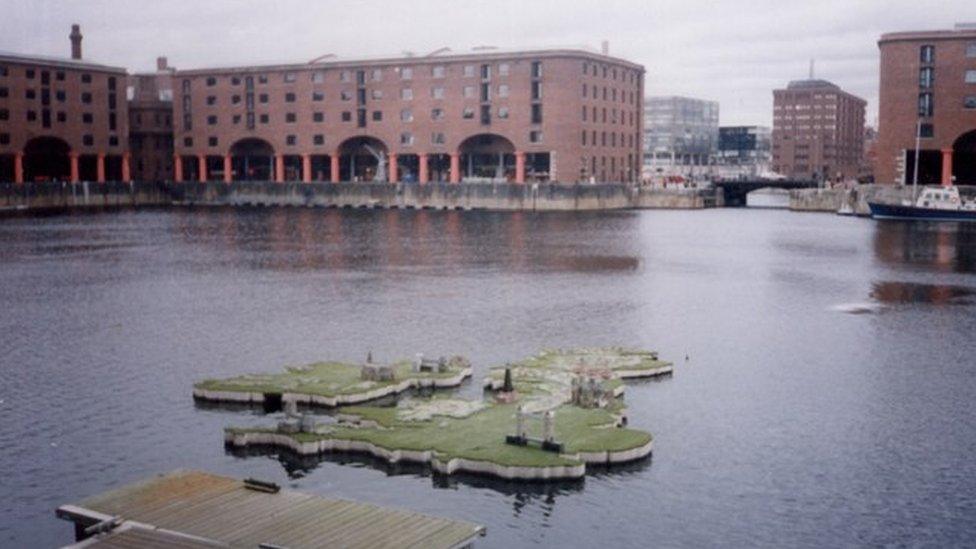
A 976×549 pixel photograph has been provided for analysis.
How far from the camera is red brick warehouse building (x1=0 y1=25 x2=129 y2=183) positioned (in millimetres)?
153562

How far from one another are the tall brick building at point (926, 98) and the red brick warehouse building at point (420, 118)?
39.7m

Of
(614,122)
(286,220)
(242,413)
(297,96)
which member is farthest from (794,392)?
(297,96)

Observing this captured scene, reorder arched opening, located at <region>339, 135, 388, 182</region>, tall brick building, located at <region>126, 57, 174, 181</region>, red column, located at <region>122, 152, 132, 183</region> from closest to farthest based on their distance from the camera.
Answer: arched opening, located at <region>339, 135, 388, 182</region>, red column, located at <region>122, 152, 132, 183</region>, tall brick building, located at <region>126, 57, 174, 181</region>

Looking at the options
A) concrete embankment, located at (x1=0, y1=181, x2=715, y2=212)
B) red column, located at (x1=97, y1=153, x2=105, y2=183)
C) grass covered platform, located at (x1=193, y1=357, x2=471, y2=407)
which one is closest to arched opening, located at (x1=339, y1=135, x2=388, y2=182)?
concrete embankment, located at (x1=0, y1=181, x2=715, y2=212)

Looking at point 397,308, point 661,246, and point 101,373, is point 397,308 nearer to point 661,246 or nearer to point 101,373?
point 101,373

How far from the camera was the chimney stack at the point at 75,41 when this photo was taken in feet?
583

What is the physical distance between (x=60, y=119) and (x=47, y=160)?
32.7 feet

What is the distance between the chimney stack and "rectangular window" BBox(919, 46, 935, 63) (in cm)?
13067

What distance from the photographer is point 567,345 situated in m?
46.0

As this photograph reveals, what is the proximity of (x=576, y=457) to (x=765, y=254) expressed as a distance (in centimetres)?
6857

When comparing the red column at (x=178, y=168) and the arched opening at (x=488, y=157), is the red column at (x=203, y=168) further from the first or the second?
the arched opening at (x=488, y=157)

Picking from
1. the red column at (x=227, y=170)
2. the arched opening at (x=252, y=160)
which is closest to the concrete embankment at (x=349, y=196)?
the red column at (x=227, y=170)

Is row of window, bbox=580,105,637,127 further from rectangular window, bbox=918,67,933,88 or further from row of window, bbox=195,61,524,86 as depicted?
rectangular window, bbox=918,67,933,88

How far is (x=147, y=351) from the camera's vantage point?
147ft
